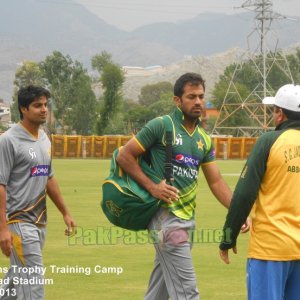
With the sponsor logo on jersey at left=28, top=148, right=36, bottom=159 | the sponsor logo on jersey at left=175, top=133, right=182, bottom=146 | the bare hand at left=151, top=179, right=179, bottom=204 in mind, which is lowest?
the bare hand at left=151, top=179, right=179, bottom=204

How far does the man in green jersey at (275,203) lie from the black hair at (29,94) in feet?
7.94

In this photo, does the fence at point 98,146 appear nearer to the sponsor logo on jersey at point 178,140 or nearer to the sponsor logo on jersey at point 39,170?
the sponsor logo on jersey at point 39,170

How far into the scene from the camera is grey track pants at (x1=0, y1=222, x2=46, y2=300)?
788cm

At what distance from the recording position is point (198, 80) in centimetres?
788

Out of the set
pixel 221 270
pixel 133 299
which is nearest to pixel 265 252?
pixel 133 299

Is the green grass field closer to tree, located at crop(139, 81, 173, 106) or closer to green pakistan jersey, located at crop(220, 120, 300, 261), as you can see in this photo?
green pakistan jersey, located at crop(220, 120, 300, 261)

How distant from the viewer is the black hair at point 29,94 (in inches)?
323

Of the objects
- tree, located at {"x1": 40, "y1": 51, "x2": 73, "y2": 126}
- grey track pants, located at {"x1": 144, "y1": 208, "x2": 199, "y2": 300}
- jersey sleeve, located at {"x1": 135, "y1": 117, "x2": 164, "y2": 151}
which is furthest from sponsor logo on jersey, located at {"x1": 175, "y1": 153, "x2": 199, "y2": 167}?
tree, located at {"x1": 40, "y1": 51, "x2": 73, "y2": 126}

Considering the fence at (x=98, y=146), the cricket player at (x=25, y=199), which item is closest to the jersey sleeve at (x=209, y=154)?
the cricket player at (x=25, y=199)

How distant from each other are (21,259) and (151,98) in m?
173

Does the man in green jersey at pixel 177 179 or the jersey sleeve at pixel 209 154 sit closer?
the man in green jersey at pixel 177 179

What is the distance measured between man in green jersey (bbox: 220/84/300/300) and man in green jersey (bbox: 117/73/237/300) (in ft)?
3.95

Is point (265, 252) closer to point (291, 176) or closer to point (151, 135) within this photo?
point (291, 176)

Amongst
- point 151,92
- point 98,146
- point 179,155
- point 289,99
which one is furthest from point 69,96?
point 151,92
